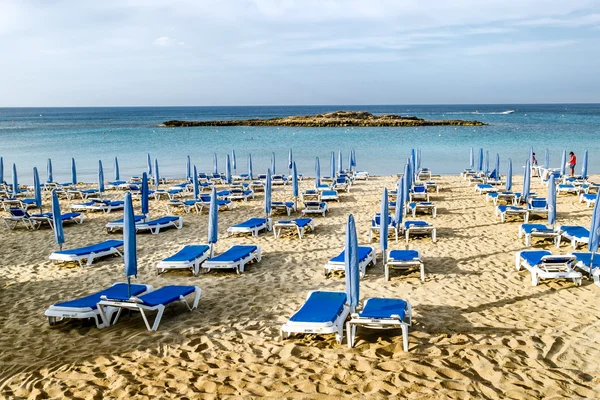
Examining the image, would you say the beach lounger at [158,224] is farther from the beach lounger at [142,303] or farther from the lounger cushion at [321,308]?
the lounger cushion at [321,308]

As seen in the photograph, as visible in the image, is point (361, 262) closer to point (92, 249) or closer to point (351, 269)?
point (351, 269)

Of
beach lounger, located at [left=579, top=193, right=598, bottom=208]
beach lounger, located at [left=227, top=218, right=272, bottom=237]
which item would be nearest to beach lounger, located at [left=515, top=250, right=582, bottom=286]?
beach lounger, located at [left=227, top=218, right=272, bottom=237]

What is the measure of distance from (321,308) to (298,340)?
0.51 m

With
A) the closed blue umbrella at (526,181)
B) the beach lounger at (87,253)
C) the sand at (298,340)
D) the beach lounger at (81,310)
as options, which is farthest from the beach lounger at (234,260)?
the closed blue umbrella at (526,181)

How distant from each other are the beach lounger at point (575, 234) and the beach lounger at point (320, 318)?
564 cm

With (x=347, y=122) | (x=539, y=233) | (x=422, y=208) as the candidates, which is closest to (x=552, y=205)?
(x=539, y=233)

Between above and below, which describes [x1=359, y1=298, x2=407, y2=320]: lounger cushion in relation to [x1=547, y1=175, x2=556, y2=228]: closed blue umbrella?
below

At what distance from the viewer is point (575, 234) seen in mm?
9625

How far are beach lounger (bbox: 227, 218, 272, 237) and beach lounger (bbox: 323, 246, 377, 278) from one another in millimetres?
3102

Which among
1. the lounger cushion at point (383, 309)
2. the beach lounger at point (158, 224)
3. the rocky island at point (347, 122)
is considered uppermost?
the rocky island at point (347, 122)

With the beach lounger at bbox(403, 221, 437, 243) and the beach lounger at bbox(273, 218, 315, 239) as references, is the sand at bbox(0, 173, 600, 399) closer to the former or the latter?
the beach lounger at bbox(403, 221, 437, 243)

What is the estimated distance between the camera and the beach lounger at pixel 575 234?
31.0 feet

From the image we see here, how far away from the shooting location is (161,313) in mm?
6281

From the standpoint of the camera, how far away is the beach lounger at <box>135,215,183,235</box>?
1173 centimetres
